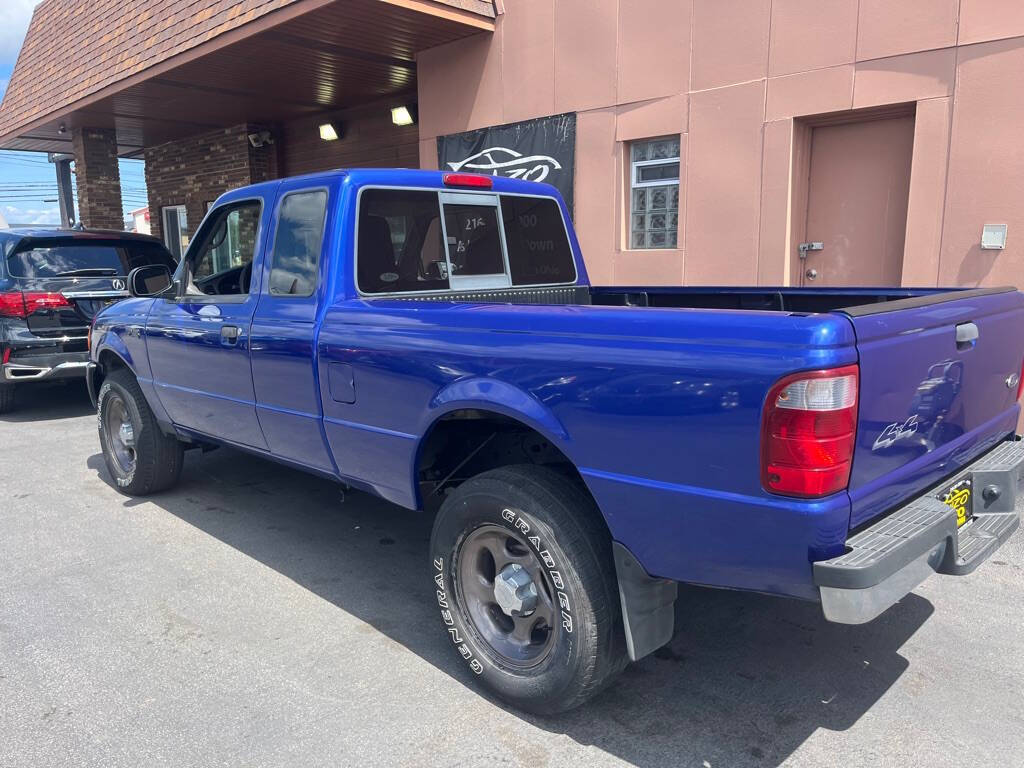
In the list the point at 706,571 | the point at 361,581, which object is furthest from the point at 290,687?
the point at 706,571

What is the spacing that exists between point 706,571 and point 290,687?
5.75 feet

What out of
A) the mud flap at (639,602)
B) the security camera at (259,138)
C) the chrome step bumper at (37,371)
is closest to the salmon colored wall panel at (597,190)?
the chrome step bumper at (37,371)

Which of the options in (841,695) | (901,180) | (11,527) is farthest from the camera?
(901,180)

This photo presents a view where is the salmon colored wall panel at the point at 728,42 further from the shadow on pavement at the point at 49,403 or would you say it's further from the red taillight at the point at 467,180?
the shadow on pavement at the point at 49,403

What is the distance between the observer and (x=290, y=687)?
3062mm

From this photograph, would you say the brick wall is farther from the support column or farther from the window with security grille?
the window with security grille

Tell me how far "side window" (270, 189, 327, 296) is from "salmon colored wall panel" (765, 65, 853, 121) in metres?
4.76

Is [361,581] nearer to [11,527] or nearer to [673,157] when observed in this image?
[11,527]

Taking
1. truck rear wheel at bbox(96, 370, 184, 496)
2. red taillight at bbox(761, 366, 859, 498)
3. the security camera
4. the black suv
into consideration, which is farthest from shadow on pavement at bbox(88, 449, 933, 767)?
the security camera

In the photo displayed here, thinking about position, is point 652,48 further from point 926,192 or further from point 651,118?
point 926,192

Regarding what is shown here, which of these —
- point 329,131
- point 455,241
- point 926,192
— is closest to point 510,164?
point 926,192

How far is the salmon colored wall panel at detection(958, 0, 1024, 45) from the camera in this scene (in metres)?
5.52

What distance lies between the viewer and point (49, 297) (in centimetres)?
762

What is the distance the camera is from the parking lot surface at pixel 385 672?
2.67 meters
